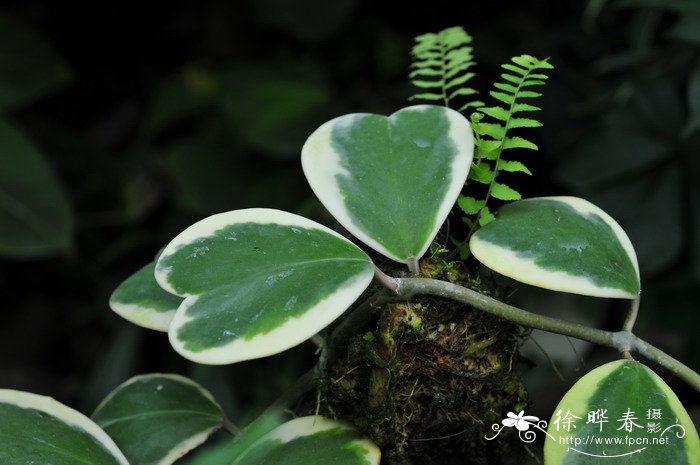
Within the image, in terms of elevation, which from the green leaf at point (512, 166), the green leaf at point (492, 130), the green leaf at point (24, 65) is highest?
the green leaf at point (492, 130)

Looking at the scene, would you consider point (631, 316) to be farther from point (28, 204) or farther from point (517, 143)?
point (28, 204)

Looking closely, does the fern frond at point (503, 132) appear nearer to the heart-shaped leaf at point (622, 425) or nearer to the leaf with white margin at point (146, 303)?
the heart-shaped leaf at point (622, 425)

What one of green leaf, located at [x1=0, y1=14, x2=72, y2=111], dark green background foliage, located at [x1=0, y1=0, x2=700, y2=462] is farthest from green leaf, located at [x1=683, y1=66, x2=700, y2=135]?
green leaf, located at [x1=0, y1=14, x2=72, y2=111]

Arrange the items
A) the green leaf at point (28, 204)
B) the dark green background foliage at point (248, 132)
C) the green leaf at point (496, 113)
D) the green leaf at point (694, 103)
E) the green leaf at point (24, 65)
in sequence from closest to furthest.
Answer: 1. the green leaf at point (496, 113)
2. the green leaf at point (694, 103)
3. the dark green background foliage at point (248, 132)
4. the green leaf at point (28, 204)
5. the green leaf at point (24, 65)

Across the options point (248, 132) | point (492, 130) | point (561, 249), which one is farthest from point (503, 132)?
point (248, 132)

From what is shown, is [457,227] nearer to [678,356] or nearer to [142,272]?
[142,272]

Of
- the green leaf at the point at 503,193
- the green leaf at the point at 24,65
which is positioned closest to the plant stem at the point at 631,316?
the green leaf at the point at 503,193

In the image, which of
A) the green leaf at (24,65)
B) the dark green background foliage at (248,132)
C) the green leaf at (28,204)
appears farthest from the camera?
the green leaf at (24,65)
